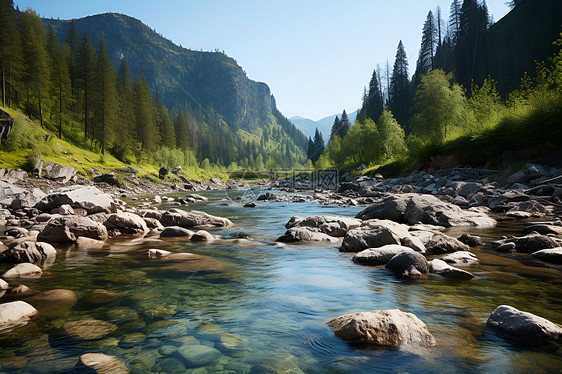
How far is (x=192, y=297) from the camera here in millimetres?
5488

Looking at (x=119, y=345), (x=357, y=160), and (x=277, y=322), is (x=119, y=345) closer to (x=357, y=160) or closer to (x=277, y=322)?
(x=277, y=322)

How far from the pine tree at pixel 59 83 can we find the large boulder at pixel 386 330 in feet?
216

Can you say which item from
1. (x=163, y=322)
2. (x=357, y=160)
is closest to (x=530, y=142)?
(x=163, y=322)

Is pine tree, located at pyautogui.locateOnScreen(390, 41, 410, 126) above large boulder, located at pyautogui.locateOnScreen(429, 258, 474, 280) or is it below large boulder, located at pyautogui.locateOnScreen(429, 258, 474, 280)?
above

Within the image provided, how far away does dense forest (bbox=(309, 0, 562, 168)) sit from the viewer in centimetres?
2633

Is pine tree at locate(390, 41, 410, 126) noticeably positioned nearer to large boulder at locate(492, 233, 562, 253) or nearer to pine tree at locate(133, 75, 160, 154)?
pine tree at locate(133, 75, 160, 154)

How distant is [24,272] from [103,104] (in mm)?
63705

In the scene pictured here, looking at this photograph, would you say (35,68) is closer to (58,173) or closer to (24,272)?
(58,173)

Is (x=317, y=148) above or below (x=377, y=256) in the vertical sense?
above

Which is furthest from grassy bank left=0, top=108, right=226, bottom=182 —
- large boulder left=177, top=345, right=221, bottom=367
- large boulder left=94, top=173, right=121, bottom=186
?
large boulder left=177, top=345, right=221, bottom=367

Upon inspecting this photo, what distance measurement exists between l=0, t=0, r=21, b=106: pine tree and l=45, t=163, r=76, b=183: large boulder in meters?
24.6

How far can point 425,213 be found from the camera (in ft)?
45.4

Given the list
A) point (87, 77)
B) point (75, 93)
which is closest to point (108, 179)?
point (87, 77)

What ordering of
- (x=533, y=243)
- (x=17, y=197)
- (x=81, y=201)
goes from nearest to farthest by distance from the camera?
(x=533, y=243) < (x=81, y=201) < (x=17, y=197)
